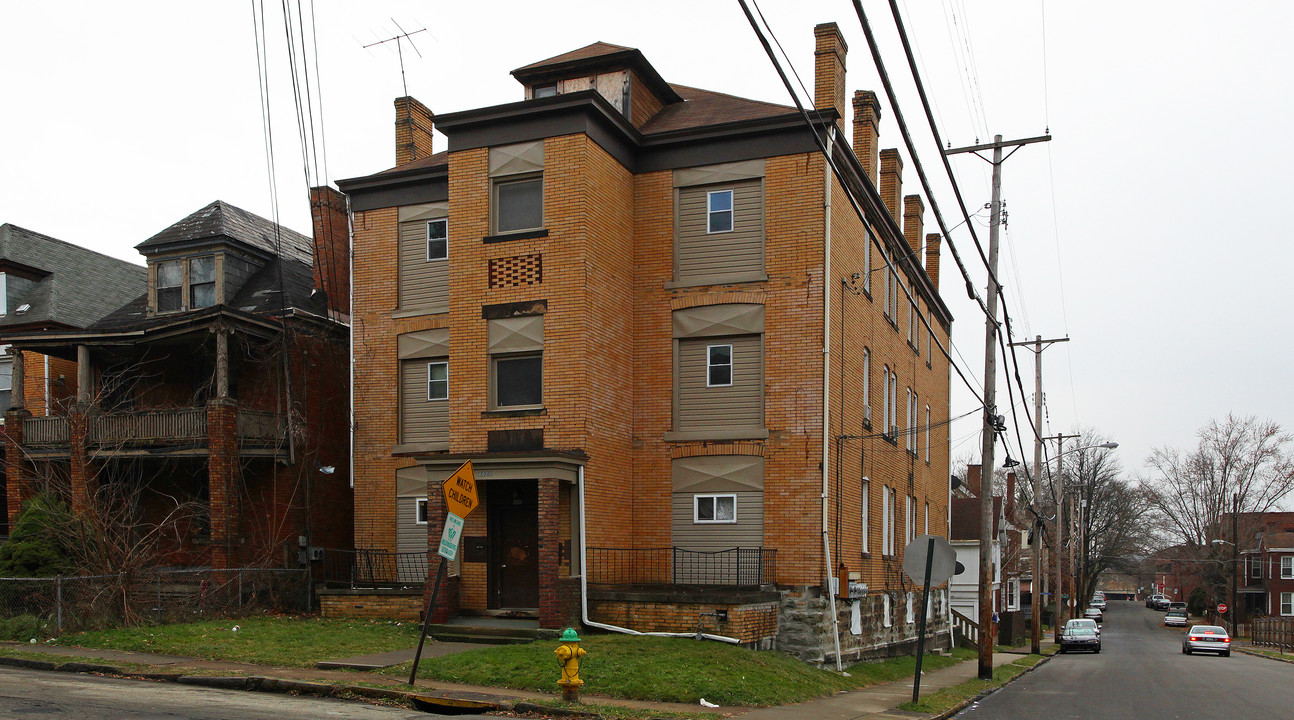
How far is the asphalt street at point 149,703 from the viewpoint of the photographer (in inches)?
439

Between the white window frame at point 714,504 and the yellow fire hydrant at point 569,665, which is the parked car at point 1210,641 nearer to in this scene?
the white window frame at point 714,504

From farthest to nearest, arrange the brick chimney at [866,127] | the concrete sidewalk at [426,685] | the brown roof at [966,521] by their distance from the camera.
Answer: the brown roof at [966,521]
the brick chimney at [866,127]
the concrete sidewalk at [426,685]

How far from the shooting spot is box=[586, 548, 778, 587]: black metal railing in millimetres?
21125

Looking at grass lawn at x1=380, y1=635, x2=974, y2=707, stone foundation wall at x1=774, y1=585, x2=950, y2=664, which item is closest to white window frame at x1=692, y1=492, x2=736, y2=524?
stone foundation wall at x1=774, y1=585, x2=950, y2=664

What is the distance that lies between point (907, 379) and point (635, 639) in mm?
15608

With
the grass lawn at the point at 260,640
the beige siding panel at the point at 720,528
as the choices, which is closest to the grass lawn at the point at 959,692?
the beige siding panel at the point at 720,528

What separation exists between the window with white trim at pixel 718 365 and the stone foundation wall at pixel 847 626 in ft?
14.6

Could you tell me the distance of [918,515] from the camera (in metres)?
32.5

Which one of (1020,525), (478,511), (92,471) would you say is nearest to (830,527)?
(478,511)

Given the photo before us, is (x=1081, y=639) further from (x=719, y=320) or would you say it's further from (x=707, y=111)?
(x=707, y=111)

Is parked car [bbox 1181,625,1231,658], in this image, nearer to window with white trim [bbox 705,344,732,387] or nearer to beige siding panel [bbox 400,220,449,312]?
window with white trim [bbox 705,344,732,387]

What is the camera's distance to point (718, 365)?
22.5m

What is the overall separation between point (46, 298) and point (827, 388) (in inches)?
916

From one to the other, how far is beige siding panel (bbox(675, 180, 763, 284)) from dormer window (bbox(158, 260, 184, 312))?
1484 cm
